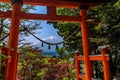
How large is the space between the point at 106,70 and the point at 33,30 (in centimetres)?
701

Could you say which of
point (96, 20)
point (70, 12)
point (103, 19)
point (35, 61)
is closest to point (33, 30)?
point (35, 61)

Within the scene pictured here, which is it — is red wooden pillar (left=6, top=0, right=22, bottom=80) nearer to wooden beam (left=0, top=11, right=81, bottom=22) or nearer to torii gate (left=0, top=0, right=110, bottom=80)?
torii gate (left=0, top=0, right=110, bottom=80)

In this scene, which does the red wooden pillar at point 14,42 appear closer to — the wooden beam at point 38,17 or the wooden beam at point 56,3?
the wooden beam at point 38,17

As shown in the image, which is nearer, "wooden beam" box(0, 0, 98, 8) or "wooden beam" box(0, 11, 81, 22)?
"wooden beam" box(0, 11, 81, 22)

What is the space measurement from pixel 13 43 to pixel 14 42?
0.04 meters

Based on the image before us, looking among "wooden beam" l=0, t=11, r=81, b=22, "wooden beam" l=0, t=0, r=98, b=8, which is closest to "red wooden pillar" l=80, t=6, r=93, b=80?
"wooden beam" l=0, t=11, r=81, b=22

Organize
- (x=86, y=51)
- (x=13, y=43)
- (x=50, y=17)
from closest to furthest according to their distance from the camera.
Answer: (x=13, y=43) → (x=50, y=17) → (x=86, y=51)

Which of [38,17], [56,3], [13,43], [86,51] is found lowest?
[86,51]

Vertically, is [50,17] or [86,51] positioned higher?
[50,17]

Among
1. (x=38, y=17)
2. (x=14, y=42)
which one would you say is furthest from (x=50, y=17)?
(x=14, y=42)

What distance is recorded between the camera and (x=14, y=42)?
545cm

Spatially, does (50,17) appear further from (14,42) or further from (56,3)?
(14,42)

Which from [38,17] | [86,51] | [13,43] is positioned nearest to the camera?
[13,43]

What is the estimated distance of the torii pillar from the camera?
203 inches
